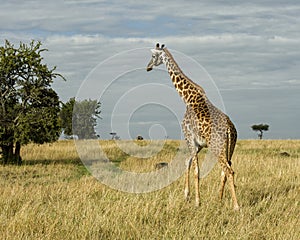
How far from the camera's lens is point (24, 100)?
2209 centimetres

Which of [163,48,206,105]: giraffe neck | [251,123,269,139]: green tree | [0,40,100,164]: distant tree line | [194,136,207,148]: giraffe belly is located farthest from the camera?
[251,123,269,139]: green tree

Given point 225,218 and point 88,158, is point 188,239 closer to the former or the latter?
point 225,218

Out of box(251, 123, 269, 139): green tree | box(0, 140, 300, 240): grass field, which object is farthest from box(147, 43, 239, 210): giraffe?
box(251, 123, 269, 139): green tree

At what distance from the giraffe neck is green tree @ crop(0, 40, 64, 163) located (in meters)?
11.7

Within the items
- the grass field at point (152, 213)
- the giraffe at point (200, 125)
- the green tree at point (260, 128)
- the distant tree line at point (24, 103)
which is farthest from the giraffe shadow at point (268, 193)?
the green tree at point (260, 128)

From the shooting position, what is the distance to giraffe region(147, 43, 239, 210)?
31.9ft

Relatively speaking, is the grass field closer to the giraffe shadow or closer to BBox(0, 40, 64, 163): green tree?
the giraffe shadow

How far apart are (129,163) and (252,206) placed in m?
10.5

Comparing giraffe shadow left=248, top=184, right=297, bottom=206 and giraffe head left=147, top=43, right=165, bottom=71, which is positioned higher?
giraffe head left=147, top=43, right=165, bottom=71

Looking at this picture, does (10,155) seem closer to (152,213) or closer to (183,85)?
(183,85)

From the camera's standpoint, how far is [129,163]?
2020cm

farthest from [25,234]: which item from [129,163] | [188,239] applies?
[129,163]

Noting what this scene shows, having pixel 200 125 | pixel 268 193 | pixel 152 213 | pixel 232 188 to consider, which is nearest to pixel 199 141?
pixel 200 125

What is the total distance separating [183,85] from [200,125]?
1278 millimetres
